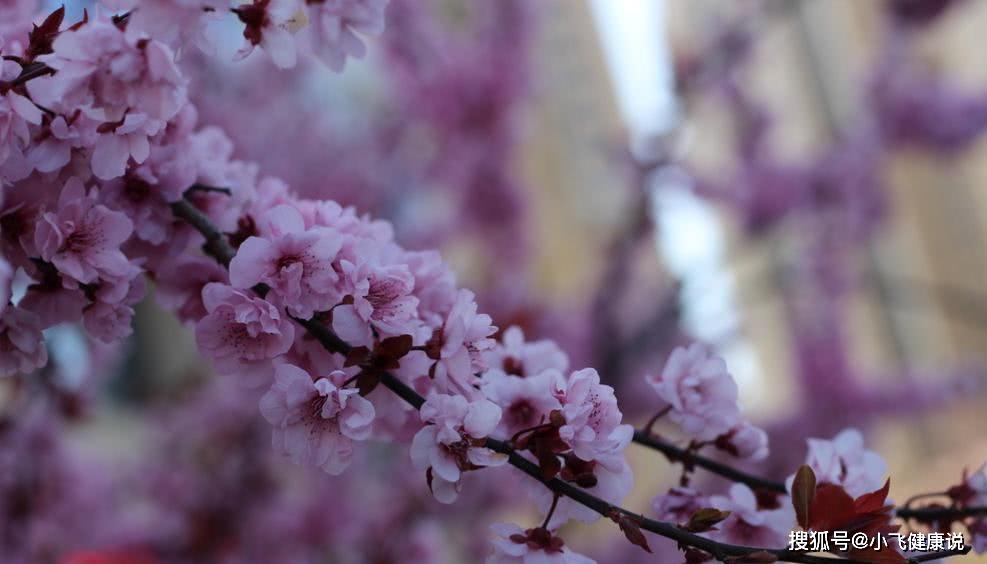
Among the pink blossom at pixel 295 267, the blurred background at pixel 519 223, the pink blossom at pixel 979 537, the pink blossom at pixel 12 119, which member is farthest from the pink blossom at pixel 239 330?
the blurred background at pixel 519 223

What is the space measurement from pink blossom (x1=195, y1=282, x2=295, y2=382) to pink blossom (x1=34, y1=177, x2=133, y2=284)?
6cm

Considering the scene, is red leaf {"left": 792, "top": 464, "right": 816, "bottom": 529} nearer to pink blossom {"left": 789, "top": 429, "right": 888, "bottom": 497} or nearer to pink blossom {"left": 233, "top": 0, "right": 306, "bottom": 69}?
pink blossom {"left": 789, "top": 429, "right": 888, "bottom": 497}

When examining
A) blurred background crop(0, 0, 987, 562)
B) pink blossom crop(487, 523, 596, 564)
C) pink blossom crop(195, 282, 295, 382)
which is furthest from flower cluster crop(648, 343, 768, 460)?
blurred background crop(0, 0, 987, 562)

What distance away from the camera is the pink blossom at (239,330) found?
0.42 m

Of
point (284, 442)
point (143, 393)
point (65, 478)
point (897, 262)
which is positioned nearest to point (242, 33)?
point (284, 442)

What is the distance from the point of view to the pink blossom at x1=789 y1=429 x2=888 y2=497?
1.62 ft

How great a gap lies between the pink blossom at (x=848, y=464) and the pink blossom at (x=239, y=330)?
31 centimetres

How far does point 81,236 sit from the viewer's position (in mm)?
436

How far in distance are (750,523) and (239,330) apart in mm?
308

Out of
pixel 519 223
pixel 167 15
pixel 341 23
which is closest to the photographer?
pixel 167 15

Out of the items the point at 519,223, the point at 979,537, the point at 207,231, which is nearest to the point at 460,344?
the point at 207,231

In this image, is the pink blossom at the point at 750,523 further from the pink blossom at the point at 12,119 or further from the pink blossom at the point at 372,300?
the pink blossom at the point at 12,119

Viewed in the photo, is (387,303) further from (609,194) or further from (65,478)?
(609,194)

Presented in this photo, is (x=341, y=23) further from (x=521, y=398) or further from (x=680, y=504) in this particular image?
(x=680, y=504)
